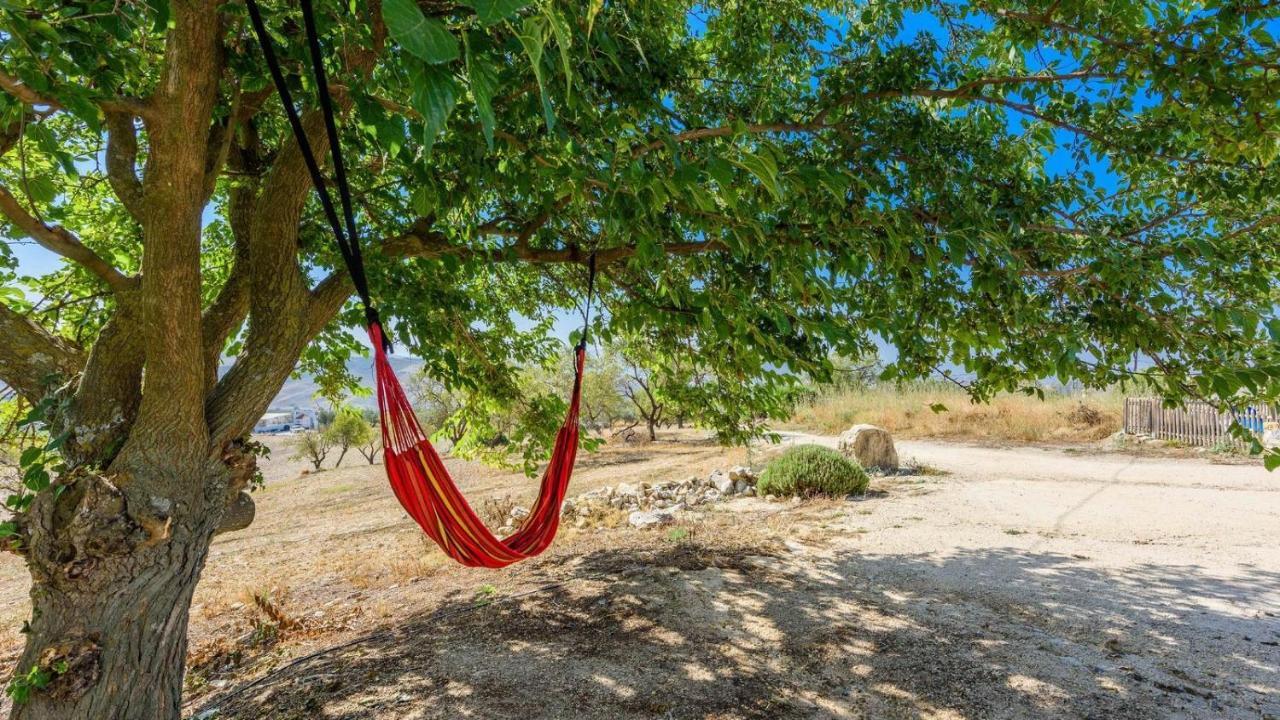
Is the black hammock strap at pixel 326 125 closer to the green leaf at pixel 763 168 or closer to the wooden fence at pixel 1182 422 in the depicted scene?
the green leaf at pixel 763 168

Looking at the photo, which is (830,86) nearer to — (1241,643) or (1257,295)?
(1257,295)

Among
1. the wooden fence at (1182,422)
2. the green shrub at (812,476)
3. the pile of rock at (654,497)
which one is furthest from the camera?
the wooden fence at (1182,422)

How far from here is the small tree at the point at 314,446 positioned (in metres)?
18.7

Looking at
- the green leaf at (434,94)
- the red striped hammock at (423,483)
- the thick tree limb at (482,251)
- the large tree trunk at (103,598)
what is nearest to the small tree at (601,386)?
the thick tree limb at (482,251)

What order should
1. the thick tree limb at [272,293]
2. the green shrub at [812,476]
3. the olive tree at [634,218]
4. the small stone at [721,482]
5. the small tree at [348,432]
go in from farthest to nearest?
the small tree at [348,432], the small stone at [721,482], the green shrub at [812,476], the thick tree limb at [272,293], the olive tree at [634,218]

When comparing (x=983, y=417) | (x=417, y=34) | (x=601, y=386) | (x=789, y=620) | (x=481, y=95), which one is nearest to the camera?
(x=417, y=34)

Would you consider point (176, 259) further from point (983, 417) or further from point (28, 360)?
point (983, 417)

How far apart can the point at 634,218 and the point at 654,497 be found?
664 centimetres

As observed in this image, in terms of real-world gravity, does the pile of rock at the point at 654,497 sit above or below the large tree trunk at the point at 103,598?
below

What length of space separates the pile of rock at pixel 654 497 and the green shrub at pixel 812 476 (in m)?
0.50

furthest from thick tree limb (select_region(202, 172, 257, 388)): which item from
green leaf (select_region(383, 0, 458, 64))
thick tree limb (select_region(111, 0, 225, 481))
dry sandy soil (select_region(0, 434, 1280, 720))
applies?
green leaf (select_region(383, 0, 458, 64))

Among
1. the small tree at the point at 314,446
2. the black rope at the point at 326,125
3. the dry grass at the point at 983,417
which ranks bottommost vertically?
the small tree at the point at 314,446

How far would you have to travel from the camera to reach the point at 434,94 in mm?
699

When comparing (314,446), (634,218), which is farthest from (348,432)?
(634,218)
